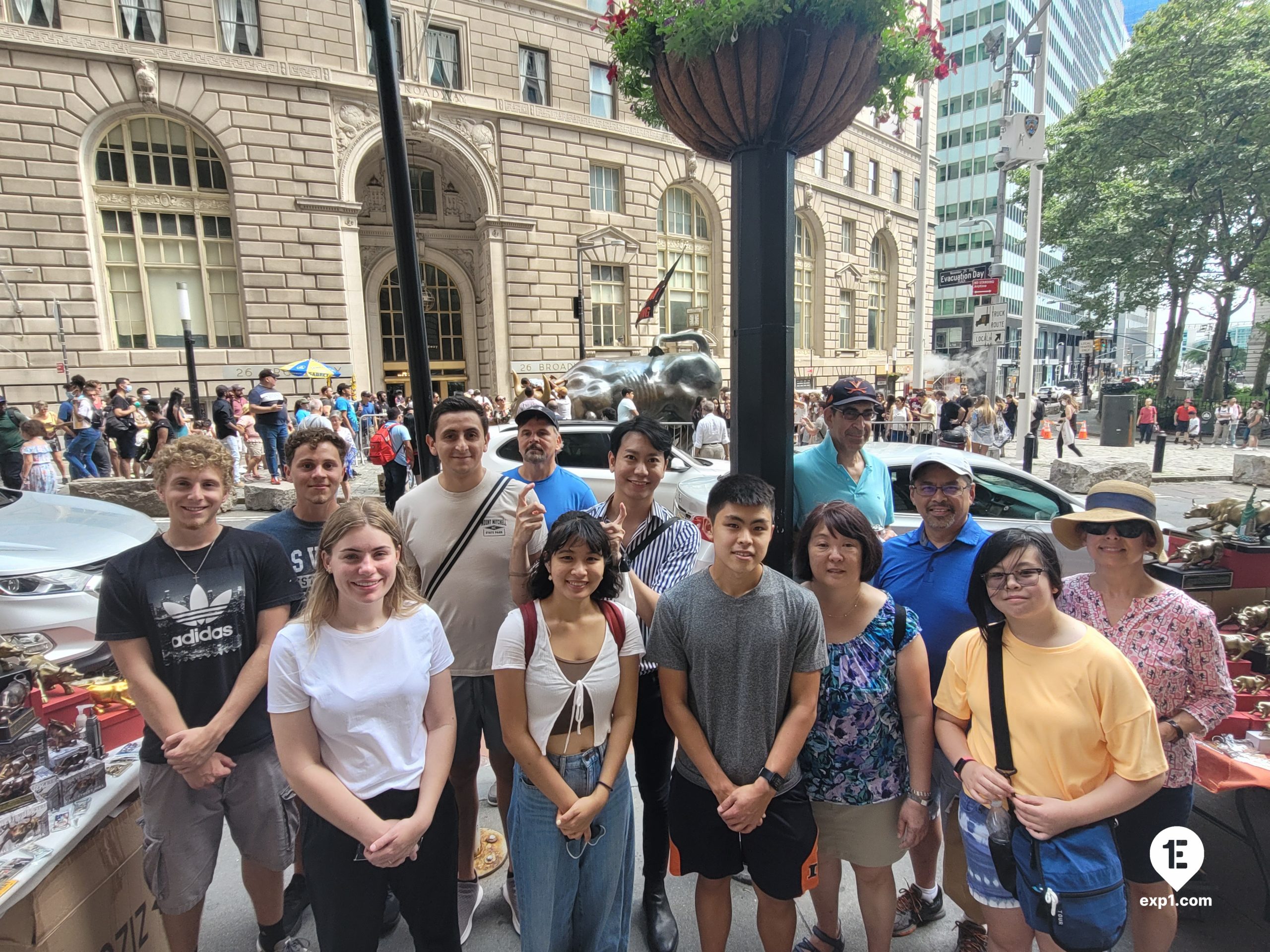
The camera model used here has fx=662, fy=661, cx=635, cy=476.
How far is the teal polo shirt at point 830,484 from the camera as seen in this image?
3.16 metres

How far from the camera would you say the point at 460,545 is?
273cm

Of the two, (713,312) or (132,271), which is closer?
(132,271)

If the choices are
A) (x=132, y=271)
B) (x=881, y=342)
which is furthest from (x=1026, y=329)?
(x=881, y=342)

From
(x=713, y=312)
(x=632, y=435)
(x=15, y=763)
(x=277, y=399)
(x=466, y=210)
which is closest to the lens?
(x=15, y=763)

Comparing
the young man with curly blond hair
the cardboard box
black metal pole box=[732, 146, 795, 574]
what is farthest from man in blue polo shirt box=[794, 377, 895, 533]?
the cardboard box

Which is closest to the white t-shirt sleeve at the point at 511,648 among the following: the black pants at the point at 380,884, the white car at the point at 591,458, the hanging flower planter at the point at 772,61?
the black pants at the point at 380,884

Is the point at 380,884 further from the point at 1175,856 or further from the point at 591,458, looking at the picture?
the point at 591,458

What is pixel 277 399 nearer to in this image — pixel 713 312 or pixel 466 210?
pixel 466 210

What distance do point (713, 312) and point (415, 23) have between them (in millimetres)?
15694

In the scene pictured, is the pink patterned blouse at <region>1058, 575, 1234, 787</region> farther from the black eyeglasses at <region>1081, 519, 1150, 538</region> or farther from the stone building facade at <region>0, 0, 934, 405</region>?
the stone building facade at <region>0, 0, 934, 405</region>

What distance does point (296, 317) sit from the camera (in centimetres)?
2134

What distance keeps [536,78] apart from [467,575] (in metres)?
27.0

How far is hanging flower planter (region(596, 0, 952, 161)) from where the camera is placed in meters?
2.23

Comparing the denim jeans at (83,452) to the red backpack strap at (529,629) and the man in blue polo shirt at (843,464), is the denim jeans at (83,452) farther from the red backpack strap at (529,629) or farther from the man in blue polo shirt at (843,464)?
the man in blue polo shirt at (843,464)
